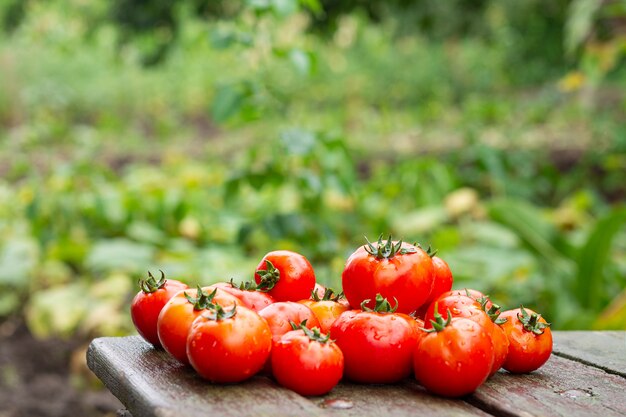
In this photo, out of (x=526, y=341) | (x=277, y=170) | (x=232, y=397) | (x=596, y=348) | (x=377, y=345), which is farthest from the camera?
(x=277, y=170)

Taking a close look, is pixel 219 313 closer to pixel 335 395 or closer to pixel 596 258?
pixel 335 395

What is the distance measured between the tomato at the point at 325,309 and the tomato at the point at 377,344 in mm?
81

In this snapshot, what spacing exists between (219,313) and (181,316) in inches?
3.7

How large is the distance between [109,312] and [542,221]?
2.08m

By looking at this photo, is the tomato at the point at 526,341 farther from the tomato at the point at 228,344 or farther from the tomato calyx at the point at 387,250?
the tomato at the point at 228,344

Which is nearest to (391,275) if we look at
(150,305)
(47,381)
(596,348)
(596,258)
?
(150,305)

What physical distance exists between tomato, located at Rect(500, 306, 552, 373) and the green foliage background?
1.56m

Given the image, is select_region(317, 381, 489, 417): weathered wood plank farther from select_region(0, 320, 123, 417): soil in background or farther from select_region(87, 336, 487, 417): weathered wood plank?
select_region(0, 320, 123, 417): soil in background

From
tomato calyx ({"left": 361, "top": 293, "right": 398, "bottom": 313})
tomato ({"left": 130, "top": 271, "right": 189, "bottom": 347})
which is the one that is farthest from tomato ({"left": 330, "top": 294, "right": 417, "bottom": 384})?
tomato ({"left": 130, "top": 271, "right": 189, "bottom": 347})

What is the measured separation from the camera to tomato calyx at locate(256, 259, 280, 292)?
1.40 metres

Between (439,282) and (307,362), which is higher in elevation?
(439,282)

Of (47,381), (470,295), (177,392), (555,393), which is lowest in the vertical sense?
(47,381)

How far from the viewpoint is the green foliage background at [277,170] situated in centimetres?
369

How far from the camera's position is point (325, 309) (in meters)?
1.38
